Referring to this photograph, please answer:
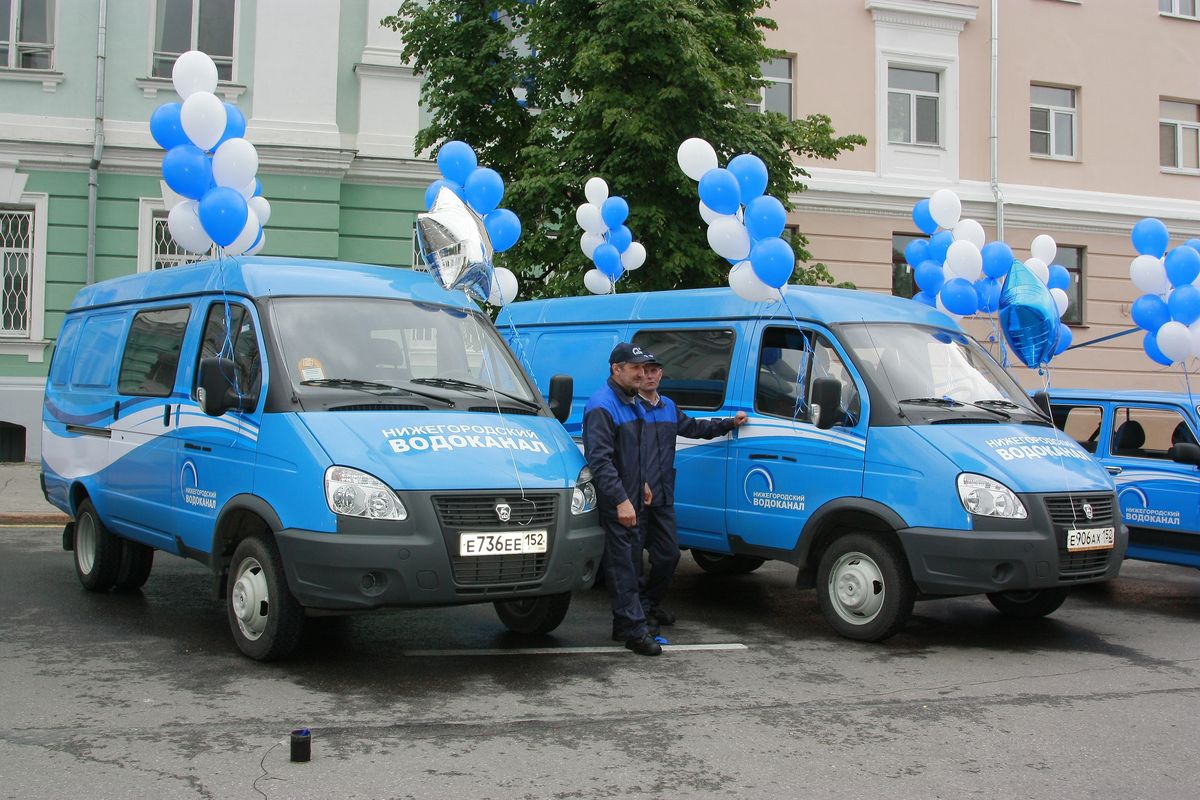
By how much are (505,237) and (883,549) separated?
3940 mm

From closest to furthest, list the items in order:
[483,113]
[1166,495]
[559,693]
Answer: [559,693]
[1166,495]
[483,113]

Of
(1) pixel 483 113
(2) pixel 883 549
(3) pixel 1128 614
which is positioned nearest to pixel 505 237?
(2) pixel 883 549

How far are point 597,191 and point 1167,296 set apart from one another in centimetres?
517

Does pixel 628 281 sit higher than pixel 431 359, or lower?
higher

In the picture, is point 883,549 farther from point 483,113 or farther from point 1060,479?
point 483,113

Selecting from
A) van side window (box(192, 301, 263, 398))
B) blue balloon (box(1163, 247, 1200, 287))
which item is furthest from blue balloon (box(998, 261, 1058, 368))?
van side window (box(192, 301, 263, 398))

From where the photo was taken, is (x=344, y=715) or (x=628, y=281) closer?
(x=344, y=715)

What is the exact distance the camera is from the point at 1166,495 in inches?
341

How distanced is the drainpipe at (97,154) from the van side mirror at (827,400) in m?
13.3

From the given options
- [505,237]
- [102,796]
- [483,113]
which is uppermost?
[483,113]

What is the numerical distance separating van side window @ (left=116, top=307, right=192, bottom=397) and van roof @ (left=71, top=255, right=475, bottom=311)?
16 cm

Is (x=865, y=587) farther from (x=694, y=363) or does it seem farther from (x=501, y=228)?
(x=501, y=228)

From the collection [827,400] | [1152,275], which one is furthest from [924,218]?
[827,400]

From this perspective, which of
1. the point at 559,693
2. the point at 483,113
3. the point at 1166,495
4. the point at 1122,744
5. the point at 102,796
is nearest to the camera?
the point at 102,796
